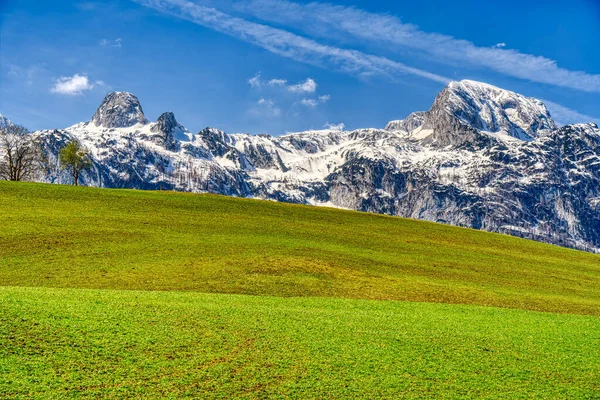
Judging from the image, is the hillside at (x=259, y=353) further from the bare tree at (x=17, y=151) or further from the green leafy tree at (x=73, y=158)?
the green leafy tree at (x=73, y=158)

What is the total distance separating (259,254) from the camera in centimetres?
4391

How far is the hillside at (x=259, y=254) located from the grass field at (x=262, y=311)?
290 mm

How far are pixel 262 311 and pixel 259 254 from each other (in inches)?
807

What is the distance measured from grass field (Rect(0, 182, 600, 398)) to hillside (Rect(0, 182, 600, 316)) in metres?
0.29

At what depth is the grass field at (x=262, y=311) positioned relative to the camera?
15.5m

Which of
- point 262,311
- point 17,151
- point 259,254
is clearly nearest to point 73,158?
point 17,151

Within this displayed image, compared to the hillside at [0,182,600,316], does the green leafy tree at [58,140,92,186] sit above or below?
above

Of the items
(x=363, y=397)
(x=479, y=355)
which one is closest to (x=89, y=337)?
(x=363, y=397)

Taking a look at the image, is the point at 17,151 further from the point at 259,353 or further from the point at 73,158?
the point at 259,353

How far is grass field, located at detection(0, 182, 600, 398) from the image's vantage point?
15.5 meters

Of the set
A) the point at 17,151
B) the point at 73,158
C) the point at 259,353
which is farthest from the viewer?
the point at 73,158

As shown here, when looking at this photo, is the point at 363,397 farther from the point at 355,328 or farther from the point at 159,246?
the point at 159,246

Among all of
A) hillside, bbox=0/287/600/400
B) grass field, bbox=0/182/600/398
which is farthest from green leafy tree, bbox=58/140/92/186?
hillside, bbox=0/287/600/400

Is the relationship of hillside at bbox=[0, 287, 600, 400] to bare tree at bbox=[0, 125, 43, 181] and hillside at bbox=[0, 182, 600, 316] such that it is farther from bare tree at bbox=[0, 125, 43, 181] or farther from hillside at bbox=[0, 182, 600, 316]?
bare tree at bbox=[0, 125, 43, 181]
